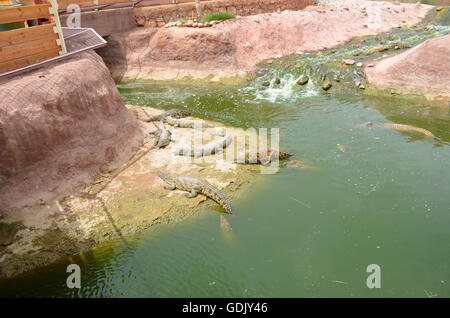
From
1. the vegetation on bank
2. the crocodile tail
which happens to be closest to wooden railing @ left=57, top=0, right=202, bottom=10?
the vegetation on bank

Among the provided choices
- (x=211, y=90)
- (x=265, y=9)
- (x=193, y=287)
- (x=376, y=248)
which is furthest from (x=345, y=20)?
(x=193, y=287)

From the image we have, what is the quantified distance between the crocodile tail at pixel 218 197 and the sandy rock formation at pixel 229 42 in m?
9.62

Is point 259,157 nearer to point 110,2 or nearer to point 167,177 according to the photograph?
point 167,177

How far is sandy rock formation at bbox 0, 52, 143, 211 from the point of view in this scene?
647cm

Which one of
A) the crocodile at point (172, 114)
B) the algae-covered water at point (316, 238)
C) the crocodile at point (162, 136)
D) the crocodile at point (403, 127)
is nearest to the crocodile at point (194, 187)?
the algae-covered water at point (316, 238)

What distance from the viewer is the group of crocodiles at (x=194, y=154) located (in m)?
6.93

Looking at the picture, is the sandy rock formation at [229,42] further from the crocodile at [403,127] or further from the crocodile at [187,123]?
the crocodile at [403,127]

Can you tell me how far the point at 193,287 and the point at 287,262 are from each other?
1.71m

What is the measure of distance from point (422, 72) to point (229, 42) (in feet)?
28.9

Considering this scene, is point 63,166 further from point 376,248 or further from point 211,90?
point 211,90

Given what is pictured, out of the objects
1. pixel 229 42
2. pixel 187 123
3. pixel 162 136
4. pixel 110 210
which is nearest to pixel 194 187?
pixel 110 210

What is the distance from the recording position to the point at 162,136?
30.8 ft
